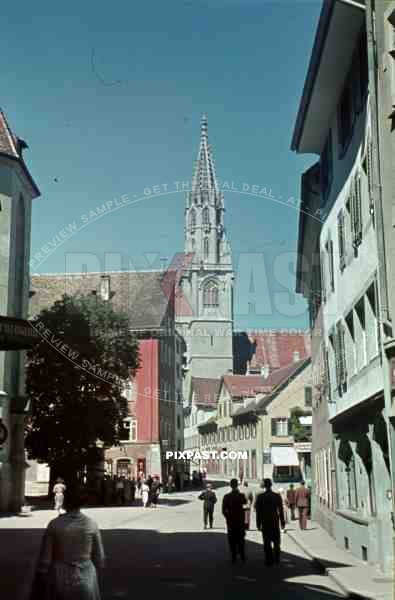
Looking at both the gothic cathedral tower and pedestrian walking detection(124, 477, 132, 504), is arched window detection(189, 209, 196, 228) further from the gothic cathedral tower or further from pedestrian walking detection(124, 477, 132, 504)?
pedestrian walking detection(124, 477, 132, 504)

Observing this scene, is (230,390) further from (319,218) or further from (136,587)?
(136,587)

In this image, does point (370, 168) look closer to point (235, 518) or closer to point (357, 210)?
point (357, 210)

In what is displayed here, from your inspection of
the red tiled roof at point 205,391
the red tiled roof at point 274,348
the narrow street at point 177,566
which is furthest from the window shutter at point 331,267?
the red tiled roof at point 274,348

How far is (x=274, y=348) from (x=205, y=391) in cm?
3062

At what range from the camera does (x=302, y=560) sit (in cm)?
1783

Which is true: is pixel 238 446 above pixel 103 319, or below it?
below

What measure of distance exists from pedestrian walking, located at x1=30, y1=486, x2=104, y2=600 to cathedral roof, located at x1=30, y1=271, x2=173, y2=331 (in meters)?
56.0

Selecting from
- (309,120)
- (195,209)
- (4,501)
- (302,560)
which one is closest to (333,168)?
(309,120)

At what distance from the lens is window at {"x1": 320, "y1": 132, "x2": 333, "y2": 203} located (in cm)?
2153

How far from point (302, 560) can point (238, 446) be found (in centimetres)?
6211

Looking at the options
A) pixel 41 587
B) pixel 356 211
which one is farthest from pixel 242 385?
pixel 41 587

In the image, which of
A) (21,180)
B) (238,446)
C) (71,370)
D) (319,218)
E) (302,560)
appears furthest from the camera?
(238,446)

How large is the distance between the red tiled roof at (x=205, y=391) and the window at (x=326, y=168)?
7823 centimetres

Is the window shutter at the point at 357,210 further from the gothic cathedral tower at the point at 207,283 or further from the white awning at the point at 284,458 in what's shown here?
the gothic cathedral tower at the point at 207,283
